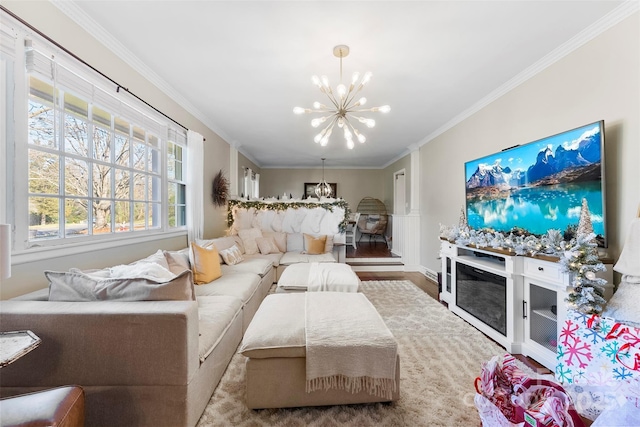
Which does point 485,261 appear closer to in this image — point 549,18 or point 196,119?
point 549,18

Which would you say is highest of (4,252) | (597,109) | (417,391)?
(597,109)

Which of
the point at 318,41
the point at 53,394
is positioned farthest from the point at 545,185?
the point at 53,394

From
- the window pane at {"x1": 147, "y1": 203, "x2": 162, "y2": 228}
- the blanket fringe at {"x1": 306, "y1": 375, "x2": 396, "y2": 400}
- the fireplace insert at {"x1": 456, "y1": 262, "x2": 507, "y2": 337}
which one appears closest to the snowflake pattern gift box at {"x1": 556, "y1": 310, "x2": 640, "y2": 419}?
the blanket fringe at {"x1": 306, "y1": 375, "x2": 396, "y2": 400}

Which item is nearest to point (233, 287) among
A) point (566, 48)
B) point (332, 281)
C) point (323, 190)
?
point (332, 281)

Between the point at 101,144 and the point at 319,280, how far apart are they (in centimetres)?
234

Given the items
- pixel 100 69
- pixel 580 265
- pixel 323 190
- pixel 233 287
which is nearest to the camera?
pixel 580 265

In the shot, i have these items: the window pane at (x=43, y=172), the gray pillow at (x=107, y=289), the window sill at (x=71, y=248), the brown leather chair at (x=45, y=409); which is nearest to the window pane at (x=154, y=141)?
the window sill at (x=71, y=248)

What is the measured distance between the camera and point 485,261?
277 cm

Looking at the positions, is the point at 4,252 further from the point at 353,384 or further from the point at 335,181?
the point at 335,181

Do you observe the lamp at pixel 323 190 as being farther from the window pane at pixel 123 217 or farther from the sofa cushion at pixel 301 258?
the window pane at pixel 123 217

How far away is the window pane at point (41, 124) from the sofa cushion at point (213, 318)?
60.6 inches

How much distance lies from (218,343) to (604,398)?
6.50ft

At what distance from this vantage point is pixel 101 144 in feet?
7.41

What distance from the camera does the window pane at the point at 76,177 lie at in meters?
1.96
